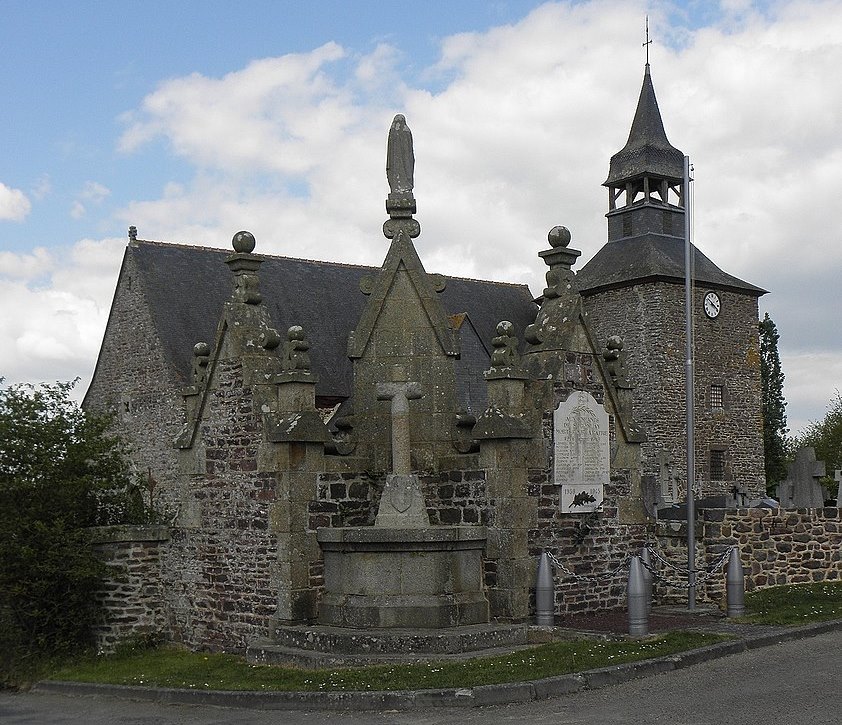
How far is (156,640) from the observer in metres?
14.2

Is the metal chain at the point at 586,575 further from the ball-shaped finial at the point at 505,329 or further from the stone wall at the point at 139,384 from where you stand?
the stone wall at the point at 139,384

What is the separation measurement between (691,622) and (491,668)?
380cm

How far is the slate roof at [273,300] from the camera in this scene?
102 feet

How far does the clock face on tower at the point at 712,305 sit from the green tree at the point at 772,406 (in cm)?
847

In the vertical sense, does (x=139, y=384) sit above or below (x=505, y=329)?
above

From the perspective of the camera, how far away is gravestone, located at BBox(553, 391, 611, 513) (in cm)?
1336

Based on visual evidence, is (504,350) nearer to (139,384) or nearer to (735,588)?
(735,588)

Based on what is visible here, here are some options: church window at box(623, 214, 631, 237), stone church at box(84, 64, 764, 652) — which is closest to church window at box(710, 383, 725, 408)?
church window at box(623, 214, 631, 237)

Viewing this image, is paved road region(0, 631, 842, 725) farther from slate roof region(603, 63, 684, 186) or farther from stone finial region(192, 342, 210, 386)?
slate roof region(603, 63, 684, 186)

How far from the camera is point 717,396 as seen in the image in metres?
40.6

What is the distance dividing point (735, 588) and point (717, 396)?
2791 cm

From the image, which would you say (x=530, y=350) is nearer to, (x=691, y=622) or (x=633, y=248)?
(x=691, y=622)

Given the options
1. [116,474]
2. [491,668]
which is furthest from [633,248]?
[491,668]

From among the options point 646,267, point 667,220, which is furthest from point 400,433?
point 667,220
